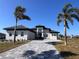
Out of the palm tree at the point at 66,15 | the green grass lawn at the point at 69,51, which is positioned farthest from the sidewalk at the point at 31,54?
the palm tree at the point at 66,15

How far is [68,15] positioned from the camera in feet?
97.1

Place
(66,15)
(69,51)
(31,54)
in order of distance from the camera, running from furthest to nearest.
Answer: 1. (66,15)
2. (69,51)
3. (31,54)

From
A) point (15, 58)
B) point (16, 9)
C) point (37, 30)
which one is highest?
point (16, 9)

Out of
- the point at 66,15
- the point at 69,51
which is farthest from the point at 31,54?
the point at 66,15

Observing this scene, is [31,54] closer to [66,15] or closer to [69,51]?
[69,51]

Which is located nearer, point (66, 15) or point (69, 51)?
point (69, 51)

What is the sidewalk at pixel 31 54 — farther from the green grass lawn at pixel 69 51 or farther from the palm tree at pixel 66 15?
the palm tree at pixel 66 15

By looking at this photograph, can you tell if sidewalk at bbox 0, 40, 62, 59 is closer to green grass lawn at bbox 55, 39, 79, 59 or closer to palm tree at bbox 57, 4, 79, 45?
green grass lawn at bbox 55, 39, 79, 59

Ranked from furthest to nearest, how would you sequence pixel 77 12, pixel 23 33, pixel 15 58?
pixel 23 33
pixel 77 12
pixel 15 58

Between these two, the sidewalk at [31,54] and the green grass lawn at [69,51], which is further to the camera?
the green grass lawn at [69,51]

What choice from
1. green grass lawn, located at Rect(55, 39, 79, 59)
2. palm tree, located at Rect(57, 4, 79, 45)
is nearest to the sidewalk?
green grass lawn, located at Rect(55, 39, 79, 59)

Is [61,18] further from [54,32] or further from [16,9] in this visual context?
[54,32]

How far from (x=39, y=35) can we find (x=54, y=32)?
6.65 metres

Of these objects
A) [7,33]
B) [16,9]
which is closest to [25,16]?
[16,9]
